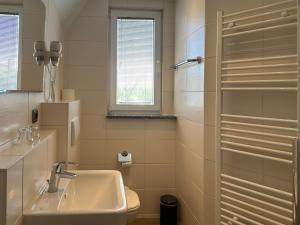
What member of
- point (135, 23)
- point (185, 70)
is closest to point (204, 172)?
point (185, 70)

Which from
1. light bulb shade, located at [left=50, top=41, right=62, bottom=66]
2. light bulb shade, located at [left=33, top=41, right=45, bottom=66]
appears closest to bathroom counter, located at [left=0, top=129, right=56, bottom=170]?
light bulb shade, located at [left=33, top=41, right=45, bottom=66]

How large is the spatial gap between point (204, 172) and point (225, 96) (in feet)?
1.86

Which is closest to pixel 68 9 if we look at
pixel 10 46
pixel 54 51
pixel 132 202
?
pixel 54 51

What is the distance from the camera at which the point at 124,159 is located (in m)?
2.66

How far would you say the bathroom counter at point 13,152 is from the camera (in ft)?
3.28

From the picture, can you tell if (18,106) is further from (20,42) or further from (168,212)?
(168,212)

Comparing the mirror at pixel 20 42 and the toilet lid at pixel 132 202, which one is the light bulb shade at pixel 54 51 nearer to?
the mirror at pixel 20 42

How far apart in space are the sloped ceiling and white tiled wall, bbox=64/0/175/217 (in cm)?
7

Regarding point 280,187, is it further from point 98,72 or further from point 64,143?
point 98,72

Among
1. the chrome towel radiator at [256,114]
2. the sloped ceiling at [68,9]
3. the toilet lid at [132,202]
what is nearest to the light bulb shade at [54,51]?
the sloped ceiling at [68,9]

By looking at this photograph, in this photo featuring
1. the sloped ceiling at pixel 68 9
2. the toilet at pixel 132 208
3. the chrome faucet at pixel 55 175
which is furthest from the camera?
the sloped ceiling at pixel 68 9

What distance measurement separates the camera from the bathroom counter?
100 cm

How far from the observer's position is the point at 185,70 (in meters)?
2.48

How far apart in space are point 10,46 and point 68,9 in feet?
4.46
